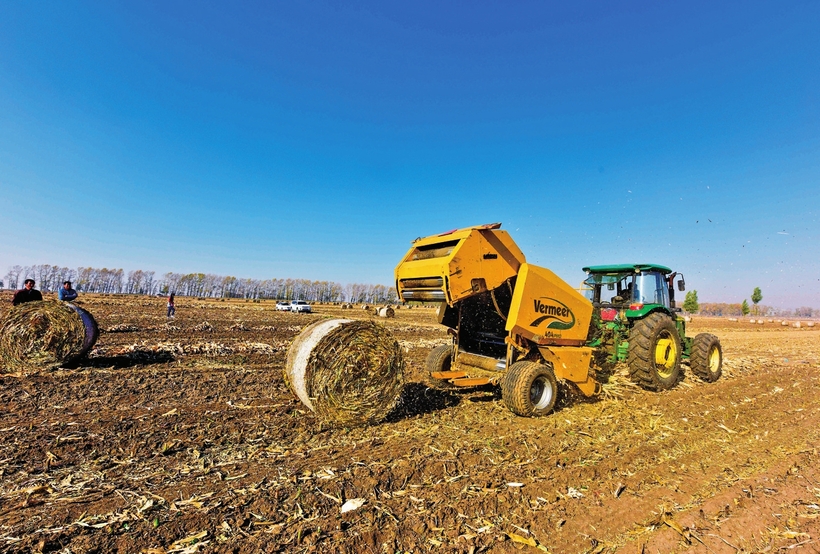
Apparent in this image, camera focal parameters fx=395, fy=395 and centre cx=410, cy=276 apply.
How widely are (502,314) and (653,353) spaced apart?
11.2 feet

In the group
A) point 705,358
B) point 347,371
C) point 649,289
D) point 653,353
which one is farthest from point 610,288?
point 347,371

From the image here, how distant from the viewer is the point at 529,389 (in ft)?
19.7

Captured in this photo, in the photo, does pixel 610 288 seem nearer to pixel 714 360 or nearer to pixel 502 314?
pixel 714 360

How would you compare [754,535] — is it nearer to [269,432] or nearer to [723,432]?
[723,432]

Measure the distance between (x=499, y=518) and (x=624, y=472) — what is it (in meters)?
1.87

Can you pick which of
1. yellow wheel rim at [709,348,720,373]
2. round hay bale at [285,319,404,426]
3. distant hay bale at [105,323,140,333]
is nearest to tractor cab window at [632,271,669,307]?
yellow wheel rim at [709,348,720,373]

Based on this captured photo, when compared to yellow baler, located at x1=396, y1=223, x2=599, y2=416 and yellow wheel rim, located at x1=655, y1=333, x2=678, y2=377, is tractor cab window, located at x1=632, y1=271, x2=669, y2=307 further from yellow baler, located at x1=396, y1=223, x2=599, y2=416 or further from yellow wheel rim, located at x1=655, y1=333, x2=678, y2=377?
yellow baler, located at x1=396, y1=223, x2=599, y2=416

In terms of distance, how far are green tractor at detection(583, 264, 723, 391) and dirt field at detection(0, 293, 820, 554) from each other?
1.03 meters

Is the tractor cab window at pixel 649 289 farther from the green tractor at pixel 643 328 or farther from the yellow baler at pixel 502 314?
the yellow baler at pixel 502 314

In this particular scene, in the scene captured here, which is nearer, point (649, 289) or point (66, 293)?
point (649, 289)

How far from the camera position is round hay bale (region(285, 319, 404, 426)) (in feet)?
17.5

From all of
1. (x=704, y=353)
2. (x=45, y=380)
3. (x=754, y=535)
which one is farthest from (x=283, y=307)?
(x=754, y=535)

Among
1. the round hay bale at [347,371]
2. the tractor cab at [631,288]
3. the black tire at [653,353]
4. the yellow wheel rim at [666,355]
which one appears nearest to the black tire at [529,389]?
the round hay bale at [347,371]

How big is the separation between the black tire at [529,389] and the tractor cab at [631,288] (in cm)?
301
